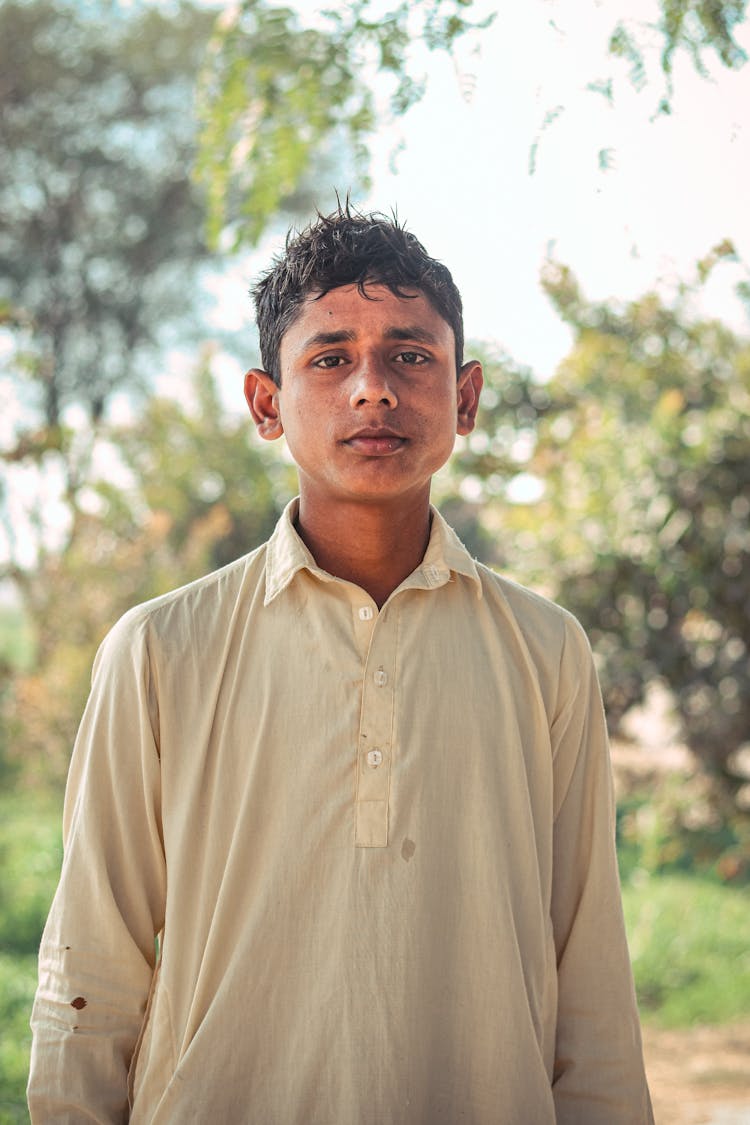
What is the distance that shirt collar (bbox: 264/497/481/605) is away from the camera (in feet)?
5.80

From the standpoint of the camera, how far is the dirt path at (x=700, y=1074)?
4117 millimetres

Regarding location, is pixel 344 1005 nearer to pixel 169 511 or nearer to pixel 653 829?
pixel 653 829

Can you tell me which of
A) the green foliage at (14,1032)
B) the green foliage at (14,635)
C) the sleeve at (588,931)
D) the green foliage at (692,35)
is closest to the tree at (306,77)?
the green foliage at (692,35)

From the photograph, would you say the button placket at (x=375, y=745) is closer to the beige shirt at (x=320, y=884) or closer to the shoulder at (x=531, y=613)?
the beige shirt at (x=320, y=884)

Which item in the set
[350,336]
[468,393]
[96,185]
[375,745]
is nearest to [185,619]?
[375,745]

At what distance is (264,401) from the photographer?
193 cm

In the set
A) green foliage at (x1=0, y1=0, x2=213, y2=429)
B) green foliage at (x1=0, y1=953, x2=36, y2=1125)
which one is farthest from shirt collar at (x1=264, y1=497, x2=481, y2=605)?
green foliage at (x1=0, y1=0, x2=213, y2=429)

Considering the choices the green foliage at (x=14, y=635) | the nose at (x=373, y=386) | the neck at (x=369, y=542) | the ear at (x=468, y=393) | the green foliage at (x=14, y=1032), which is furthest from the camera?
the green foliage at (x=14, y=635)

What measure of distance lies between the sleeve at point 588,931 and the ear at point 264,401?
56cm

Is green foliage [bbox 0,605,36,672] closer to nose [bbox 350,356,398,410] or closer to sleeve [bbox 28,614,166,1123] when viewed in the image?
sleeve [bbox 28,614,166,1123]

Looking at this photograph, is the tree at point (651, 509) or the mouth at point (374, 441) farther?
the tree at point (651, 509)

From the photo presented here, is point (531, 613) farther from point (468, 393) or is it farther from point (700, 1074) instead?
point (700, 1074)

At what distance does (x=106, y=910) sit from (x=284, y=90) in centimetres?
214

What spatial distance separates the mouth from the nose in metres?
0.04
